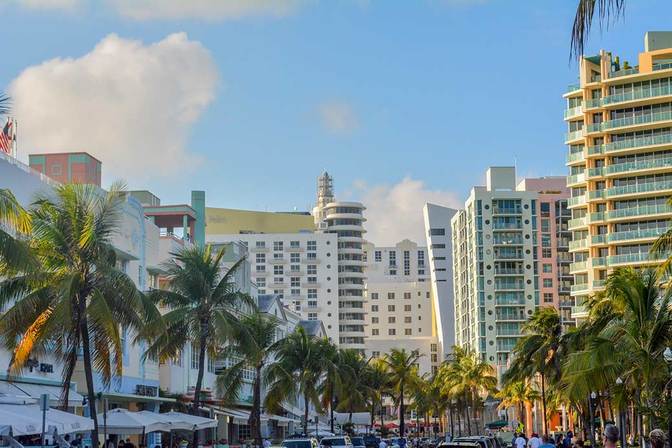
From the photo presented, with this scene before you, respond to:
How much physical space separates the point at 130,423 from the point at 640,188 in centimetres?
6843

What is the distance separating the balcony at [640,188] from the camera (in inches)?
3856

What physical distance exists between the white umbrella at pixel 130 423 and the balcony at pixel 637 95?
68.5 metres

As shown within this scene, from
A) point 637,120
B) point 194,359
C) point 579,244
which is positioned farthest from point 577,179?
point 194,359

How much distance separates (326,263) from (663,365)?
15365 cm

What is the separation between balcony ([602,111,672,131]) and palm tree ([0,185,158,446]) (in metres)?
72.2

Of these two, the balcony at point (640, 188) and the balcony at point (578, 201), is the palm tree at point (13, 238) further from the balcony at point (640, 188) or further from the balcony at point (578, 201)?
the balcony at point (578, 201)

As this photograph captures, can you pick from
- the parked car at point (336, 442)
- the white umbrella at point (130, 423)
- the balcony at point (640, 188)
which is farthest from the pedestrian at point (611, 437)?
the balcony at point (640, 188)

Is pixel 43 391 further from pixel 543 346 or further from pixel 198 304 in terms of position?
pixel 543 346

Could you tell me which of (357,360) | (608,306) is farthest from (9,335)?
(357,360)

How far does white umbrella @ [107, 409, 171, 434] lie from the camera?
133 feet

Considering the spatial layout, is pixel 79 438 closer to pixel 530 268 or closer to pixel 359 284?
pixel 530 268

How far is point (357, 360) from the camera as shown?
106125mm

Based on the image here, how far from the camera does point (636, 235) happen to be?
98.1m

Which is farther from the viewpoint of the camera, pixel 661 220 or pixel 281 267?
pixel 281 267
